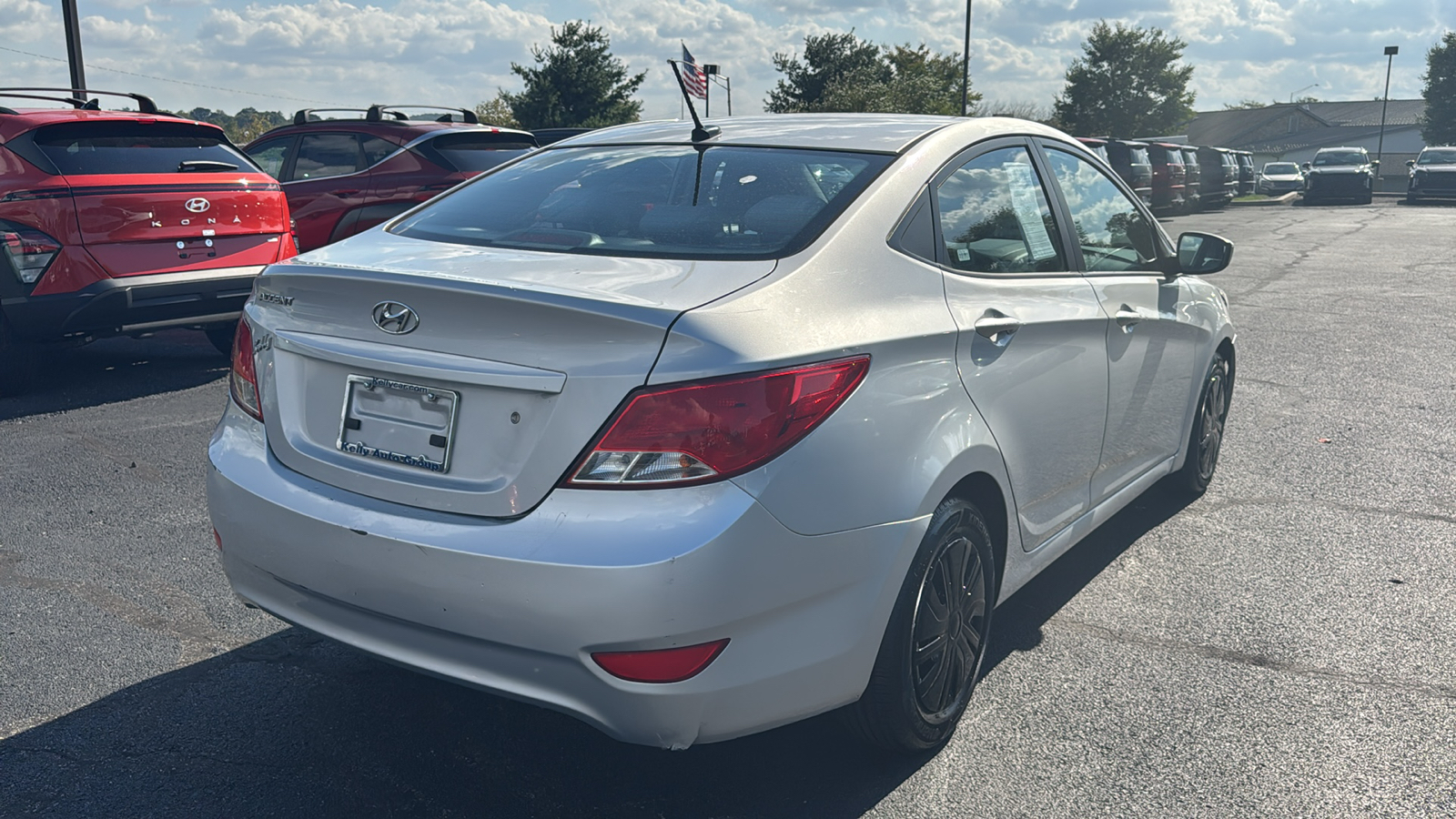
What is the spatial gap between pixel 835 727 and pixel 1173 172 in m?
27.4

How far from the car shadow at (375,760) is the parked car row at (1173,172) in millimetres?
18053

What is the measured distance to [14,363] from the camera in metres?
6.91

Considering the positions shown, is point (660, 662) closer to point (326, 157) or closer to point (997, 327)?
point (997, 327)

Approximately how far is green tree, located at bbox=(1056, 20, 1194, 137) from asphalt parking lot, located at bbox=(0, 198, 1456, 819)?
73872 mm

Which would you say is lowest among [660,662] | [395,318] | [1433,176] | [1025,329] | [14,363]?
[14,363]

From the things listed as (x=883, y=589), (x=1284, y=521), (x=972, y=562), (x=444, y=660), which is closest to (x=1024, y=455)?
(x=972, y=562)

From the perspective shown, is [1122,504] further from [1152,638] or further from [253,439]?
[253,439]

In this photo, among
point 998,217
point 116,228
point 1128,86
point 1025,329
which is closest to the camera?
point 1025,329

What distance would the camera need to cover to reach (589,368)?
2.27m

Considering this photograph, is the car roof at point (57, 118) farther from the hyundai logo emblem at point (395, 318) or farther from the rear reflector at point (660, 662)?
the rear reflector at point (660, 662)

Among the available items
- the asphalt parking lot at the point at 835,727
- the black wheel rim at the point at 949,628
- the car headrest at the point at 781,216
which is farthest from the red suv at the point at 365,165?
the black wheel rim at the point at 949,628

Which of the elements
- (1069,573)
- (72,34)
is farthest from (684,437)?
(72,34)

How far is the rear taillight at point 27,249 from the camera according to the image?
6.59 meters

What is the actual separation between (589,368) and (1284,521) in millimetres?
3690
